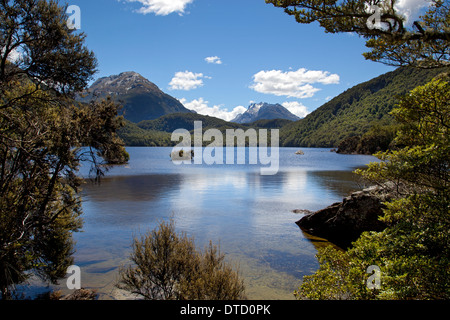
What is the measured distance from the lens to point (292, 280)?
51.2ft

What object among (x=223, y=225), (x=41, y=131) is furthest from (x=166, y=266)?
(x=223, y=225)

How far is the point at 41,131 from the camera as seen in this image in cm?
1236

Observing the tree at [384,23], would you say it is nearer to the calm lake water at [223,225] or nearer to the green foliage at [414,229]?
the green foliage at [414,229]

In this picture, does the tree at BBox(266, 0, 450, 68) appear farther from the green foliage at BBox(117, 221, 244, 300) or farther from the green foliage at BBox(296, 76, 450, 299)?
the green foliage at BBox(117, 221, 244, 300)

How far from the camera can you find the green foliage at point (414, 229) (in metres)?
6.47

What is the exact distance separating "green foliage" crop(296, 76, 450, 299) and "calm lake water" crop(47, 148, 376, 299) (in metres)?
4.53

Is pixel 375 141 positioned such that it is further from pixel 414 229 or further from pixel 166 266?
pixel 166 266

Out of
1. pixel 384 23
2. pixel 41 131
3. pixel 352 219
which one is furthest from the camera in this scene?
pixel 352 219

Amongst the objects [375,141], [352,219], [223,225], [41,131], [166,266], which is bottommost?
[223,225]

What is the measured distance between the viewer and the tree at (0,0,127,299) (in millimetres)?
11133

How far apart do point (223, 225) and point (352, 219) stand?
11.9 m

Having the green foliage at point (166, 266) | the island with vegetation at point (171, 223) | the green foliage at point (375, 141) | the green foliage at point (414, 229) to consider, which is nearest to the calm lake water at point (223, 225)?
the green foliage at point (166, 266)

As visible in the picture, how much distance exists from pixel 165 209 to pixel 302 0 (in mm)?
29747
